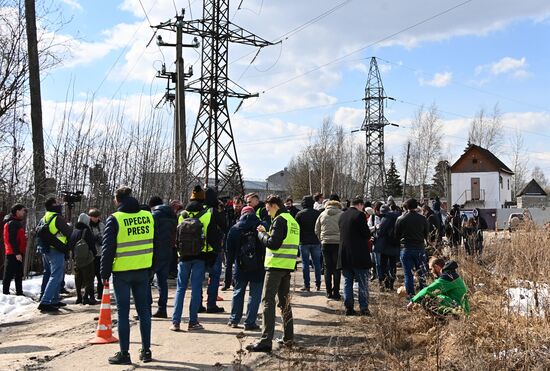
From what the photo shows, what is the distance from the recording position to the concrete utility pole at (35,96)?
15328 mm

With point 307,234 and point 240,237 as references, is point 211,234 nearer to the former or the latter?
point 240,237

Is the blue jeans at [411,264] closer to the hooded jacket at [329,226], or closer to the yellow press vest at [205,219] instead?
the hooded jacket at [329,226]

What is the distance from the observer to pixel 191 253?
8.56m

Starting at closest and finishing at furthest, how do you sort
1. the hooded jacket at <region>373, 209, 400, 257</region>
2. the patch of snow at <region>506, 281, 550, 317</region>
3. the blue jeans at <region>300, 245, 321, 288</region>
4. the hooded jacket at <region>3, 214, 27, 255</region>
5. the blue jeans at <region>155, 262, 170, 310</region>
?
the patch of snow at <region>506, 281, 550, 317</region> → the blue jeans at <region>155, 262, 170, 310</region> → the hooded jacket at <region>3, 214, 27, 255</region> → the hooded jacket at <region>373, 209, 400, 257</region> → the blue jeans at <region>300, 245, 321, 288</region>

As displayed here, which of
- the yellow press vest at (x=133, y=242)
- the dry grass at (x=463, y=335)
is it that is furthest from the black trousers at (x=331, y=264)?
the yellow press vest at (x=133, y=242)

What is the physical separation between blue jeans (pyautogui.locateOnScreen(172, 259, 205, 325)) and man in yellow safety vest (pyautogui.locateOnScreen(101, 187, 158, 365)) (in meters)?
1.44

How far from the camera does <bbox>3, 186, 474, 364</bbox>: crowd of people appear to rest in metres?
7.09

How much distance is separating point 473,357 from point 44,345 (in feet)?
19.0

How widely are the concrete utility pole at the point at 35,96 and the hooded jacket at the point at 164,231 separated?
7.06 metres

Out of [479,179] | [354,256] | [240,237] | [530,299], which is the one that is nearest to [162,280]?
[240,237]

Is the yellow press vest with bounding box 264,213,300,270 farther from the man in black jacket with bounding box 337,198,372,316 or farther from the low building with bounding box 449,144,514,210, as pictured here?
the low building with bounding box 449,144,514,210

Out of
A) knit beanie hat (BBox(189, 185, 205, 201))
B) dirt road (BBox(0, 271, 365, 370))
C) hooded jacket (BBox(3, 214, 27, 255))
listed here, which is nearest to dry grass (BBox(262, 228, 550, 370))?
dirt road (BBox(0, 271, 365, 370))

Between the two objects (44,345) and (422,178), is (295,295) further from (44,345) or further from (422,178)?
(422,178)

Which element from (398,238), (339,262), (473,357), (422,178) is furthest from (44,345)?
(422,178)
